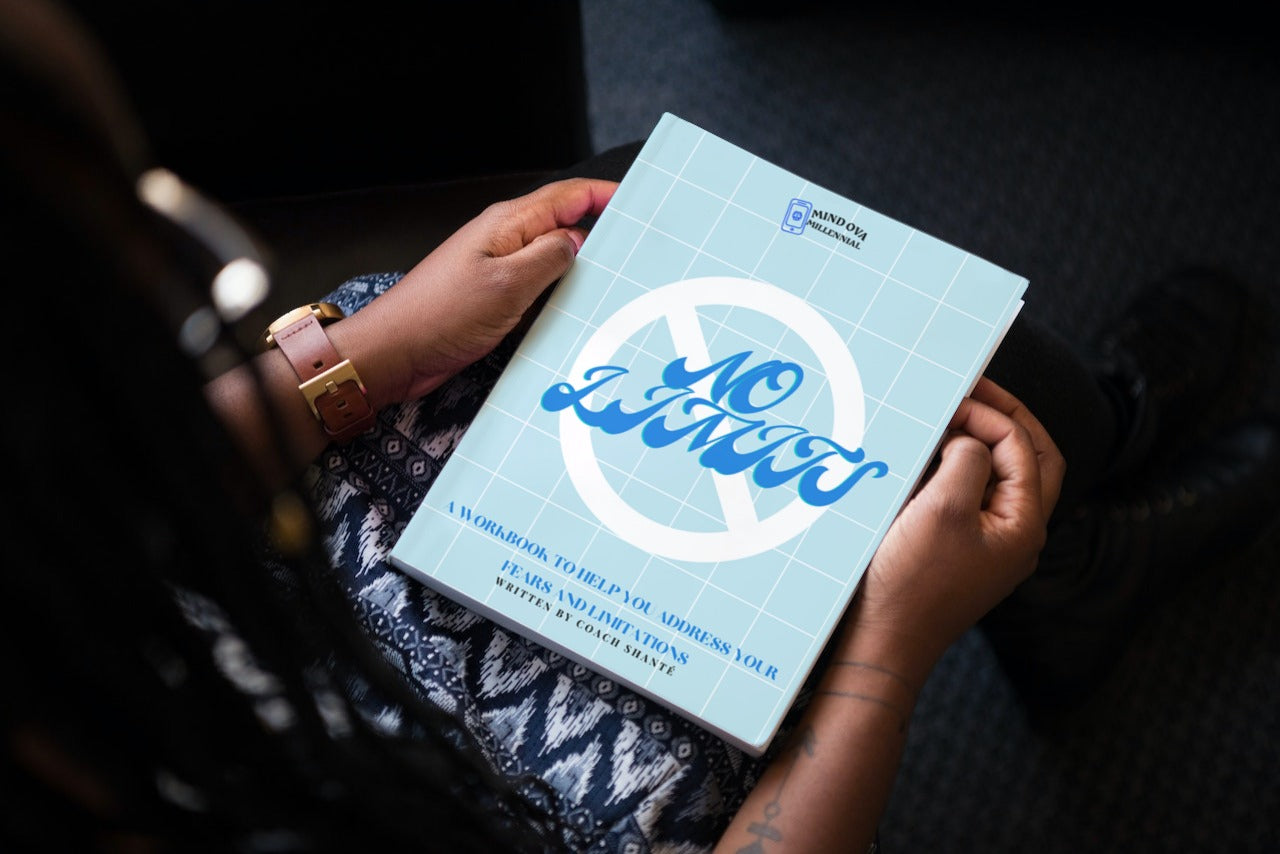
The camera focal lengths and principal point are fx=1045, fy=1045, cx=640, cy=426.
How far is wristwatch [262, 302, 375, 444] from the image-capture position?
0.70 metres

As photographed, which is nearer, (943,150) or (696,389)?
(696,389)

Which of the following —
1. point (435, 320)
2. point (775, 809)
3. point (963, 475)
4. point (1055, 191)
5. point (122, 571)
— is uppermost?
point (122, 571)

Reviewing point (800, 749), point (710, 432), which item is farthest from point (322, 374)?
point (800, 749)

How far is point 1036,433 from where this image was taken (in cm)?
77

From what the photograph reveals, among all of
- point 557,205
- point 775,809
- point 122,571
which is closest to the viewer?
point 122,571

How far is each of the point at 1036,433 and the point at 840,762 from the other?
0.94 ft

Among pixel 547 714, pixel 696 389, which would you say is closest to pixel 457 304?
pixel 696 389

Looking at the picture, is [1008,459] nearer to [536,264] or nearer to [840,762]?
[840,762]

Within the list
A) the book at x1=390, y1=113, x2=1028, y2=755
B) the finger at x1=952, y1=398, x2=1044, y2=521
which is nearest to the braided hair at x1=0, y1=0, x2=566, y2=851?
the book at x1=390, y1=113, x2=1028, y2=755

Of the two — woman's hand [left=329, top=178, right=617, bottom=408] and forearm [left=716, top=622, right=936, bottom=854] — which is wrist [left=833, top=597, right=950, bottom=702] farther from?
woman's hand [left=329, top=178, right=617, bottom=408]

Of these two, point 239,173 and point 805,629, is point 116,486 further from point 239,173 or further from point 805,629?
point 239,173

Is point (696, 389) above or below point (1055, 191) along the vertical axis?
above

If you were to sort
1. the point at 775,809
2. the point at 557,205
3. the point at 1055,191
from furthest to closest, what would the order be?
the point at 1055,191 → the point at 557,205 → the point at 775,809

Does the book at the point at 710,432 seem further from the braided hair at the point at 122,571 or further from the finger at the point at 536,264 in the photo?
the braided hair at the point at 122,571
